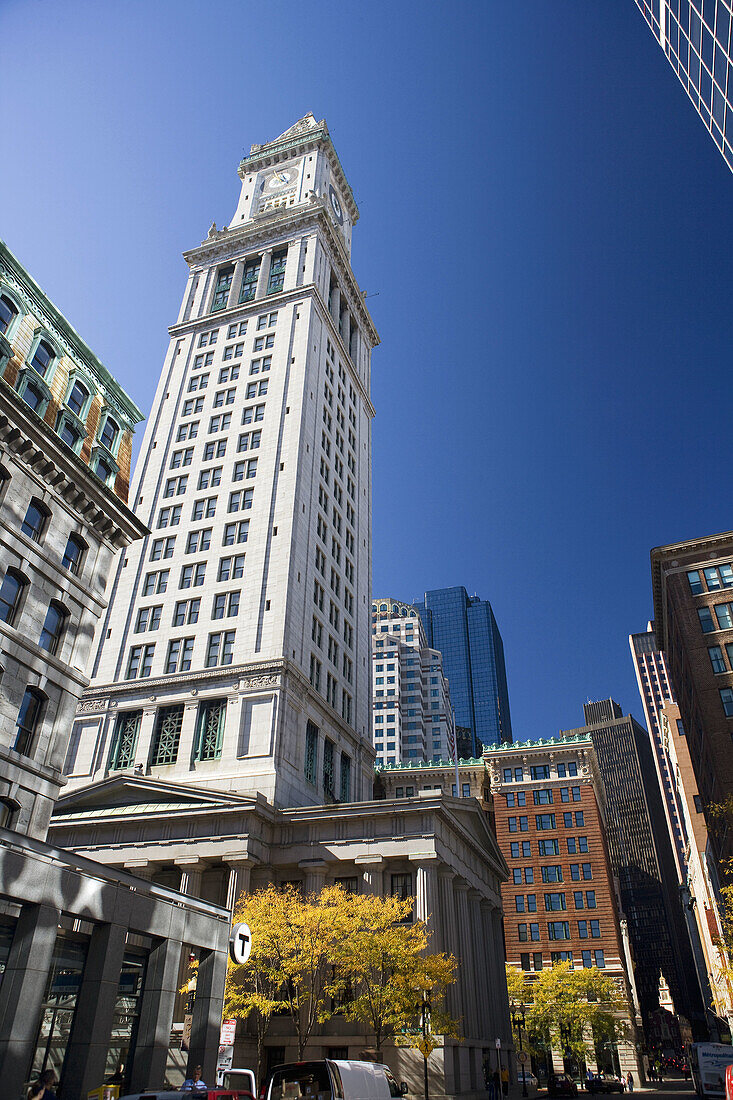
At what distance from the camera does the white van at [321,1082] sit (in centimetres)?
1988

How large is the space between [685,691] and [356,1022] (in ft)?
161

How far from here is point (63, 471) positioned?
35031 mm

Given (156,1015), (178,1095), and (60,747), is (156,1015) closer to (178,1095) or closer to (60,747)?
(178,1095)

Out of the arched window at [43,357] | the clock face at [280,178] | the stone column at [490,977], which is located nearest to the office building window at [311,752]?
the stone column at [490,977]

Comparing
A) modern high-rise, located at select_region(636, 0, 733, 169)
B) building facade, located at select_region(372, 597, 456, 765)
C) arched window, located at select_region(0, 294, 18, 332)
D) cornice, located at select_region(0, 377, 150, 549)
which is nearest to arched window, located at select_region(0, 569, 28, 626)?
cornice, located at select_region(0, 377, 150, 549)

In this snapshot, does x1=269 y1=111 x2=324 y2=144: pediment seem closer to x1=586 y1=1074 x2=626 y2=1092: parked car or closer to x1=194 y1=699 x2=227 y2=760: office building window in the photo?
x1=194 y1=699 x2=227 y2=760: office building window

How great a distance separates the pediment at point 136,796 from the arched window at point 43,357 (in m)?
26.6

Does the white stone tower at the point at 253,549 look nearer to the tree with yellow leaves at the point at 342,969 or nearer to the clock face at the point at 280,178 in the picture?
the tree with yellow leaves at the point at 342,969

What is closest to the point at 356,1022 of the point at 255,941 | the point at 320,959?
the point at 320,959

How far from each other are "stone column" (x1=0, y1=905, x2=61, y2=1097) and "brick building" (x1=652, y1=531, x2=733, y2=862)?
4959cm

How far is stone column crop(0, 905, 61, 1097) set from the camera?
712 inches

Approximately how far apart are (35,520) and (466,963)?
37956 mm

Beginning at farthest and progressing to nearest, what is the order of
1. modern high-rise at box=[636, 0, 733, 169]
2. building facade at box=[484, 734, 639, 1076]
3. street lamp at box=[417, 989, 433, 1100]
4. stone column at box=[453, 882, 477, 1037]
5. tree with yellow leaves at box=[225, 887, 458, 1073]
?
1. building facade at box=[484, 734, 639, 1076]
2. stone column at box=[453, 882, 477, 1037]
3. modern high-rise at box=[636, 0, 733, 169]
4. tree with yellow leaves at box=[225, 887, 458, 1073]
5. street lamp at box=[417, 989, 433, 1100]

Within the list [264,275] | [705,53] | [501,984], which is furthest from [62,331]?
[501,984]
